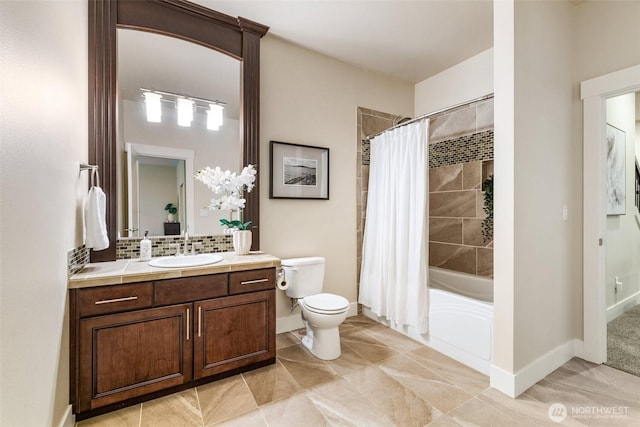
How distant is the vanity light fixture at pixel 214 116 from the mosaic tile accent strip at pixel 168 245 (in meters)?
0.95

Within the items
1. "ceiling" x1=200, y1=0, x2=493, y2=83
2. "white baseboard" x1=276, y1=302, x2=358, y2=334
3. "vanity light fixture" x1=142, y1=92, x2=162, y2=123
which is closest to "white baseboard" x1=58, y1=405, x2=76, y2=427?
"white baseboard" x1=276, y1=302, x2=358, y2=334

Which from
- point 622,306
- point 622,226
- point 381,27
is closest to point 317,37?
point 381,27

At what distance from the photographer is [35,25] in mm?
1184

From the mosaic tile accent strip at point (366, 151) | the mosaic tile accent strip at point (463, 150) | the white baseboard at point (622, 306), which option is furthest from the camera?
the mosaic tile accent strip at point (366, 151)

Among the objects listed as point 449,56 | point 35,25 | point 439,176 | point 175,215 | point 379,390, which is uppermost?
point 449,56

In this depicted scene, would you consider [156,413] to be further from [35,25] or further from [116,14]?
[116,14]

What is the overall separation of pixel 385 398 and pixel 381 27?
115 inches

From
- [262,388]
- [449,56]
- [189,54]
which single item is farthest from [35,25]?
[449,56]

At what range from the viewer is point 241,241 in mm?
2357

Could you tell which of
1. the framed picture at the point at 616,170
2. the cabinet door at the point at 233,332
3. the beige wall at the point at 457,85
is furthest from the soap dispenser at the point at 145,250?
the framed picture at the point at 616,170

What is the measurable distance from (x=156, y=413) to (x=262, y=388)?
614 mm

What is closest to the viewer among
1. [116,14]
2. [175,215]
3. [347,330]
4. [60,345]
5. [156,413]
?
[60,345]

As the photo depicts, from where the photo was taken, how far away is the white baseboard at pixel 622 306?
2.99 metres

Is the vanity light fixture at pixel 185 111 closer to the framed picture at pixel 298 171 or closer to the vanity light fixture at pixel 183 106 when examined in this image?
the vanity light fixture at pixel 183 106
